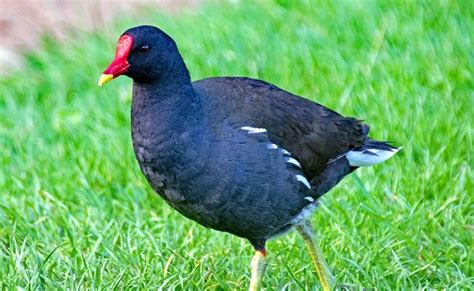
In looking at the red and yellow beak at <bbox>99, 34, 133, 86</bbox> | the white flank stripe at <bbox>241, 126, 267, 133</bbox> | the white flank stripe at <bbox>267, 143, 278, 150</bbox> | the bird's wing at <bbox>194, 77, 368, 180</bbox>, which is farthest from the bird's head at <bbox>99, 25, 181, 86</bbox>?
the white flank stripe at <bbox>267, 143, 278, 150</bbox>

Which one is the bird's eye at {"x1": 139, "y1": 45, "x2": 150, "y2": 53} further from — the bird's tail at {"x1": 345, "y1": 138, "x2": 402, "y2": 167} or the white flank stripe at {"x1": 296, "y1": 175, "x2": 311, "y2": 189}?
the bird's tail at {"x1": 345, "y1": 138, "x2": 402, "y2": 167}

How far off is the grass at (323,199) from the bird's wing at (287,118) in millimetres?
471

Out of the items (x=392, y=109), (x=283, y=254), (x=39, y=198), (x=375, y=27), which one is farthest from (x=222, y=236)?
(x=375, y=27)

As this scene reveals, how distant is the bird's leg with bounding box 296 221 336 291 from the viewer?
4.41m

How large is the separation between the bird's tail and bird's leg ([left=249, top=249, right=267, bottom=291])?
636 millimetres

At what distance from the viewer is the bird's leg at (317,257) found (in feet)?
14.5

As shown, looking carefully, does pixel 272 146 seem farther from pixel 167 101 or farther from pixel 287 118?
pixel 167 101

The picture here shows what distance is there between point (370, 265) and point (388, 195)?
0.64 m

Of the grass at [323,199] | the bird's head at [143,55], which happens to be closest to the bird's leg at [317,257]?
the grass at [323,199]

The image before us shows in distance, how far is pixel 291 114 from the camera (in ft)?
14.4

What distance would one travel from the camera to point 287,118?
4352mm

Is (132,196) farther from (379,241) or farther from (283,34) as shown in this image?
(283,34)

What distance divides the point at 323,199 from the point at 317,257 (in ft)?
2.16

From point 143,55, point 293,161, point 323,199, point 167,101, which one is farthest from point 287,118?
point 323,199
